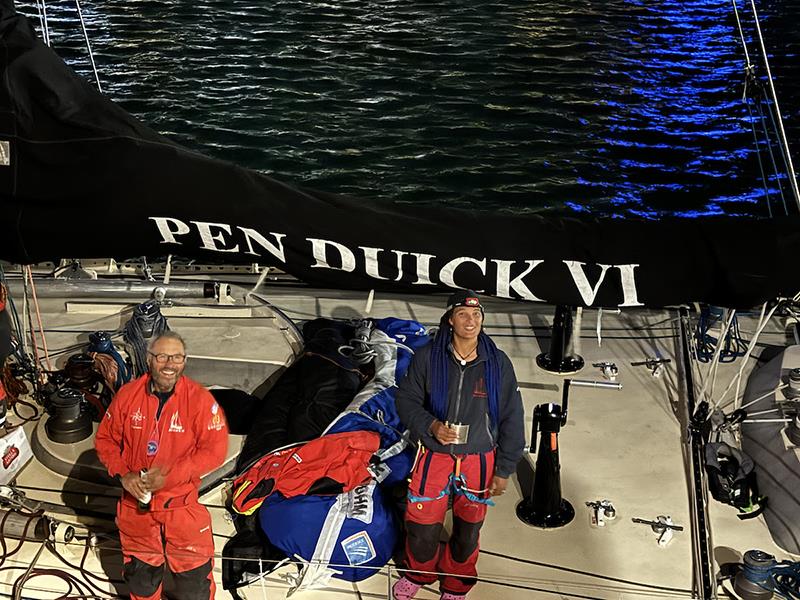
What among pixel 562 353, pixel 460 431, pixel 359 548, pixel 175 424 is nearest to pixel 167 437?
pixel 175 424

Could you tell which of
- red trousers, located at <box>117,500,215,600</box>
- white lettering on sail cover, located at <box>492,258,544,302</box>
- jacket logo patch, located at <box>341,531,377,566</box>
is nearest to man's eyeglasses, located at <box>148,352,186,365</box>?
red trousers, located at <box>117,500,215,600</box>

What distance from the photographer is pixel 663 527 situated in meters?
4.76

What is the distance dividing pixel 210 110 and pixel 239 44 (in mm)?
2681

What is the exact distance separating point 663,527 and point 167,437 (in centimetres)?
235

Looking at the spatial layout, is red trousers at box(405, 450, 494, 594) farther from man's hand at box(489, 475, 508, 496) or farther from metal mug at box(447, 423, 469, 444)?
metal mug at box(447, 423, 469, 444)

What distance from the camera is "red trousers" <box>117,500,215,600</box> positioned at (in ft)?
13.3

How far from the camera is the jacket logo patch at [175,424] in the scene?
4000 mm

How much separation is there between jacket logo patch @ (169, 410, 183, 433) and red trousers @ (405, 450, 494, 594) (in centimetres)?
100

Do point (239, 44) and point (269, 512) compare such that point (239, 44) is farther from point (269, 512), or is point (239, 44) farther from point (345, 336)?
point (269, 512)

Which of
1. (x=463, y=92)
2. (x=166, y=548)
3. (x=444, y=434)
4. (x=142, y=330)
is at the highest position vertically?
(x=444, y=434)

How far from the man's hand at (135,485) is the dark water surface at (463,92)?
919cm

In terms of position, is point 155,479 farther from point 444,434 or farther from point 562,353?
point 562,353

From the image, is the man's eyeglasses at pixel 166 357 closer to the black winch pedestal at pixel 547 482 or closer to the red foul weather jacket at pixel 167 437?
the red foul weather jacket at pixel 167 437

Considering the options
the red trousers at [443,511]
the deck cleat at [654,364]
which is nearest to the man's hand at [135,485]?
the red trousers at [443,511]
